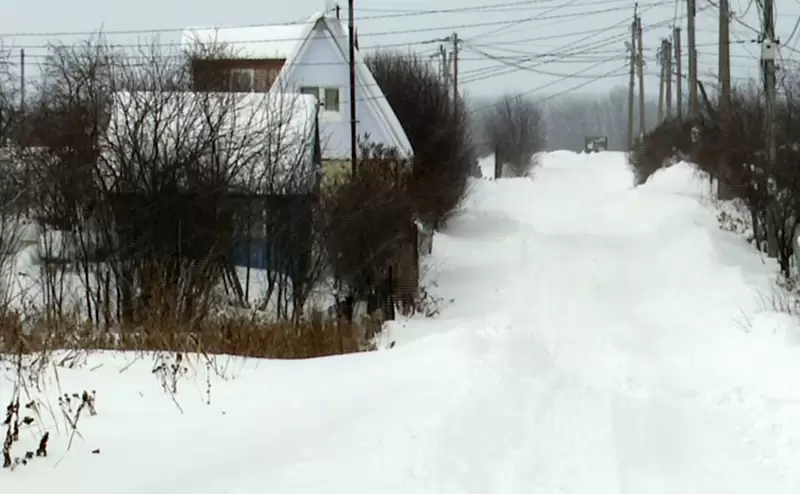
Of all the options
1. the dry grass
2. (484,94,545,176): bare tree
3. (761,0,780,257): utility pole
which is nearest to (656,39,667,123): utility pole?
(484,94,545,176): bare tree

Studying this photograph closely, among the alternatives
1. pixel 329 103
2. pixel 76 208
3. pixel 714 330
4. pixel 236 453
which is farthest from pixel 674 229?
pixel 236 453

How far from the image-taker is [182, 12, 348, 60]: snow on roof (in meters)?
32.4

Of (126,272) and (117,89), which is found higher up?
(117,89)

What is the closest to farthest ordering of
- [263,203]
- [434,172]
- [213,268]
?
[213,268] < [263,203] < [434,172]

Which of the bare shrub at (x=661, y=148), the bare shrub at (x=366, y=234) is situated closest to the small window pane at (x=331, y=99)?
the bare shrub at (x=366, y=234)

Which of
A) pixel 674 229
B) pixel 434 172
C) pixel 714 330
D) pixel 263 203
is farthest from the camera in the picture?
pixel 434 172

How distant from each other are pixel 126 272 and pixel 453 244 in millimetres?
12387

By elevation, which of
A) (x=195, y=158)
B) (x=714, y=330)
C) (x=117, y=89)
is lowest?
(x=714, y=330)

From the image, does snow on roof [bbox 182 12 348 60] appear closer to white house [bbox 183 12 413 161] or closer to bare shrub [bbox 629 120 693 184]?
white house [bbox 183 12 413 161]

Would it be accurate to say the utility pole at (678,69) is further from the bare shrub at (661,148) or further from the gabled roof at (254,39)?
the gabled roof at (254,39)

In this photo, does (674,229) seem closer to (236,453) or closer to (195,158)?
(195,158)

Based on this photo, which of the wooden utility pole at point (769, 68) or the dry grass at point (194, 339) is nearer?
the dry grass at point (194, 339)

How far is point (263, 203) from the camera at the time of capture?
65.6 feet

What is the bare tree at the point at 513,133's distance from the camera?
6738 centimetres
